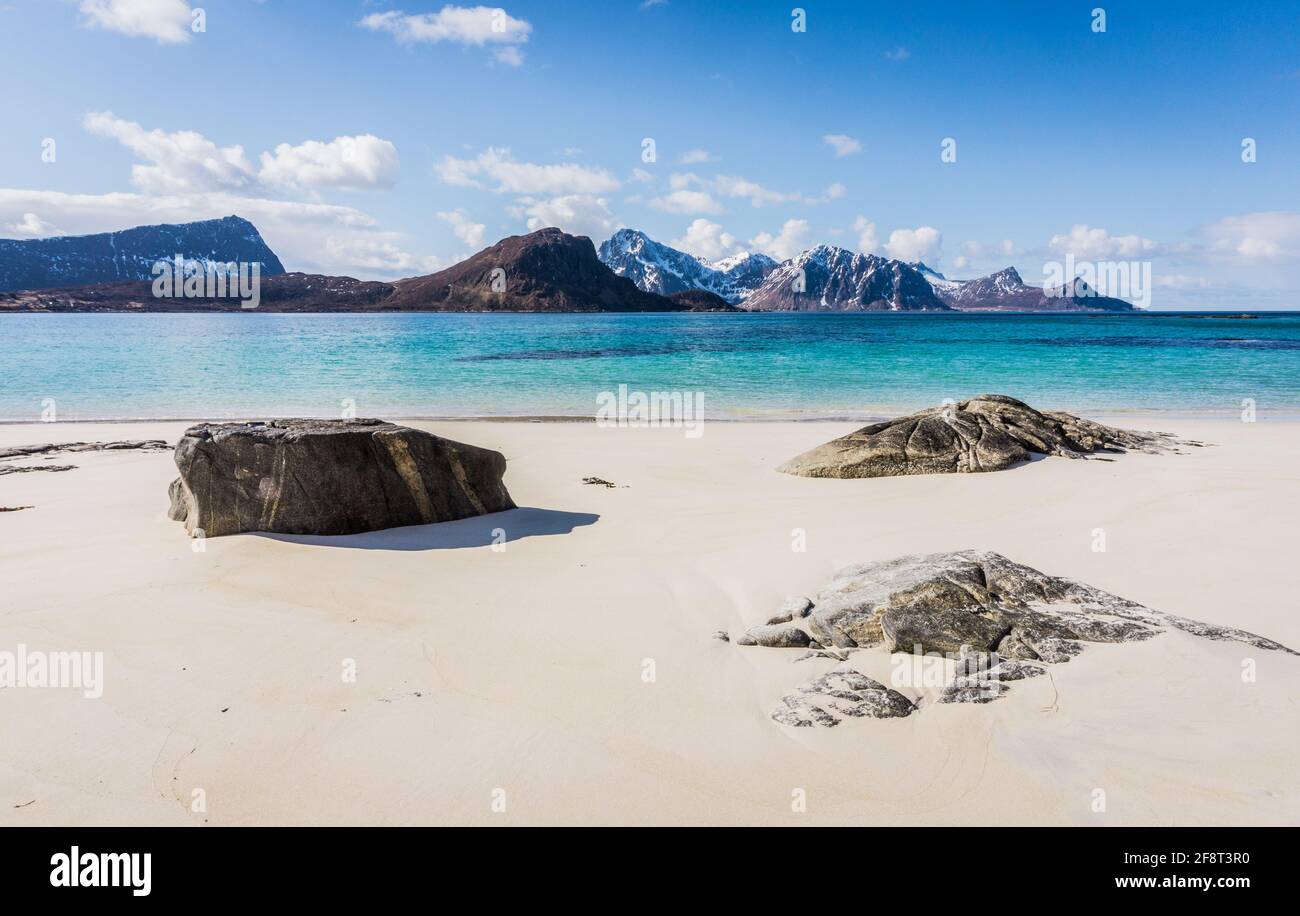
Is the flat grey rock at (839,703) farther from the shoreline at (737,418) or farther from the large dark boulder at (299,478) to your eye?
the shoreline at (737,418)

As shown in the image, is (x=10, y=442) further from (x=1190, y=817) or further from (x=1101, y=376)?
(x=1101, y=376)

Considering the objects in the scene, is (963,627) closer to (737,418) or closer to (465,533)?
(465,533)

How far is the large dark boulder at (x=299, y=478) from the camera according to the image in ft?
21.8

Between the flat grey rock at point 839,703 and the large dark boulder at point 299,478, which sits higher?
the large dark boulder at point 299,478

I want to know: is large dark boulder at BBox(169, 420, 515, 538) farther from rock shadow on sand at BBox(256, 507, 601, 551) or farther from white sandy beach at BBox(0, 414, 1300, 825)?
white sandy beach at BBox(0, 414, 1300, 825)

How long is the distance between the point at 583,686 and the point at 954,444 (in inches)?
338

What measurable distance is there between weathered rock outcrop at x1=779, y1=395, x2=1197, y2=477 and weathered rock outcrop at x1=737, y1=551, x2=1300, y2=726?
527 cm

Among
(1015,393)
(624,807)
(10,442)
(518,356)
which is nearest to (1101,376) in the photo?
(1015,393)

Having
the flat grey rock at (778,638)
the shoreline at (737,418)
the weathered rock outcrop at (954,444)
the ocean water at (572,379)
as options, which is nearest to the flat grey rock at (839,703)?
the flat grey rock at (778,638)

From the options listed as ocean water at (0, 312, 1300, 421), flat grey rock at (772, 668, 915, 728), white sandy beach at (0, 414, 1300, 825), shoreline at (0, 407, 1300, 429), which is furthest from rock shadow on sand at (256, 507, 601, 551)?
ocean water at (0, 312, 1300, 421)

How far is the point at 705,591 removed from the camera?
5.69 metres

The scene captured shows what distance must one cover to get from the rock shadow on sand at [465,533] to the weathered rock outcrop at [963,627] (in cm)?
330

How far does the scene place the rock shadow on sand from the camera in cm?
657
